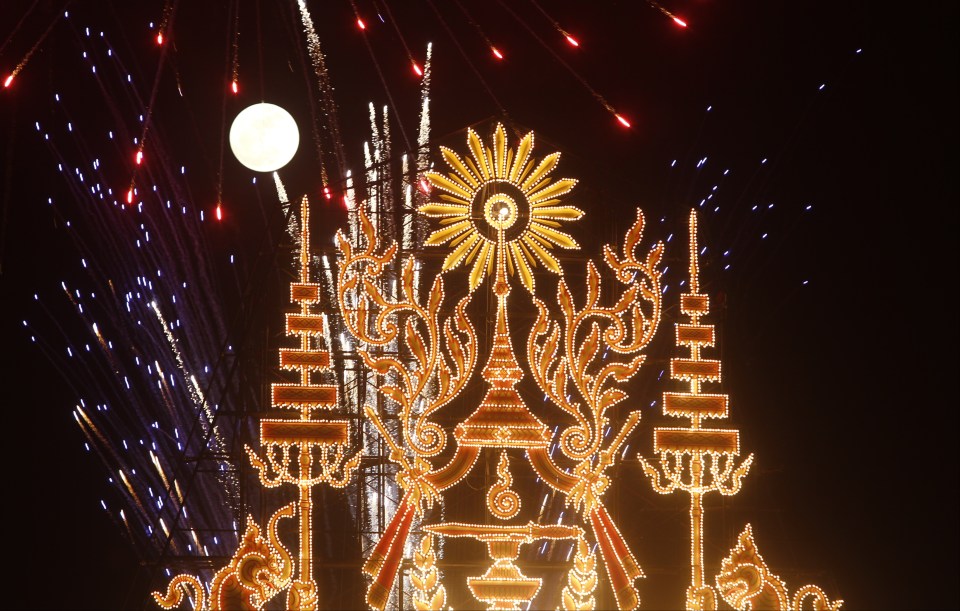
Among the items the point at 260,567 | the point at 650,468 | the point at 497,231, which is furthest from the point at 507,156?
the point at 260,567

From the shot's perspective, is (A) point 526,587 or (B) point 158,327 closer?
(A) point 526,587

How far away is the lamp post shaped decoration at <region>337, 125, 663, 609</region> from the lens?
973cm

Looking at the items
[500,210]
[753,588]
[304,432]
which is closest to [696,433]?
[753,588]

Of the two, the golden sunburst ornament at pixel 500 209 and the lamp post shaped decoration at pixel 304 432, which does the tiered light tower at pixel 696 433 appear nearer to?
the golden sunburst ornament at pixel 500 209

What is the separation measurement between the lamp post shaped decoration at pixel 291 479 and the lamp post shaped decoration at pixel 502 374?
29 cm

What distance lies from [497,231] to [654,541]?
15.0ft

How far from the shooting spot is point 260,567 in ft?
30.9

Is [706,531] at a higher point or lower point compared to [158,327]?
lower

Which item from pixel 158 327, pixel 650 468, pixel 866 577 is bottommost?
pixel 866 577

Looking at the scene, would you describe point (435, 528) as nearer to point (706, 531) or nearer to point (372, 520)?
point (706, 531)

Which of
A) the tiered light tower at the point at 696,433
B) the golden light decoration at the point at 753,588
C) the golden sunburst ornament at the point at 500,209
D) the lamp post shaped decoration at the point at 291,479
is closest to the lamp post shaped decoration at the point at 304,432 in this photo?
the lamp post shaped decoration at the point at 291,479

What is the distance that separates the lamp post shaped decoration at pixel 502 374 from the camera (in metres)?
9.73

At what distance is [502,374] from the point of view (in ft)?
32.6

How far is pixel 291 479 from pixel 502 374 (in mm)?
1618
